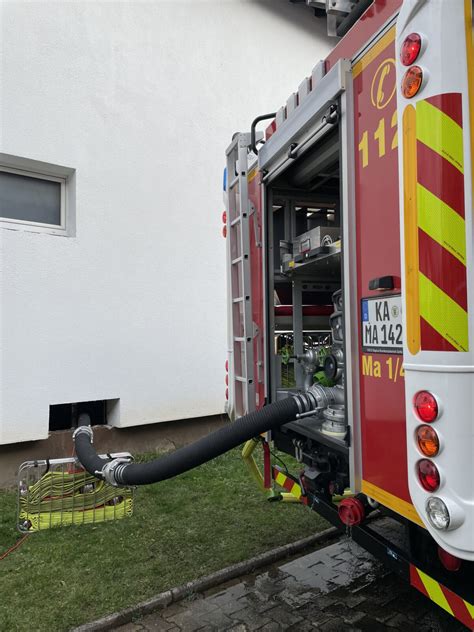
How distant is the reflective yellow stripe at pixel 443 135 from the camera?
1.42m

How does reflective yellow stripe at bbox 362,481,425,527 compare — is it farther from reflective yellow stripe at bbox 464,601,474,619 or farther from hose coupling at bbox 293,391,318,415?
hose coupling at bbox 293,391,318,415

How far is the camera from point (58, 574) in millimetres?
3316

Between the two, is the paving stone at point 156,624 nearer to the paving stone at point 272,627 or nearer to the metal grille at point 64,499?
the paving stone at point 272,627

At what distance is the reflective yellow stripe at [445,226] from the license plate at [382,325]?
1.37ft

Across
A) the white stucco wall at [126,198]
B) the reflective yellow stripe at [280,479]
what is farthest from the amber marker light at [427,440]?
the white stucco wall at [126,198]

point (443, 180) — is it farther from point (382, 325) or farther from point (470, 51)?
point (382, 325)

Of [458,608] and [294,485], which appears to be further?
[294,485]

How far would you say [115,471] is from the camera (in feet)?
10.2

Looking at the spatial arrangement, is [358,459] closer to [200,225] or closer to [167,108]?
[200,225]

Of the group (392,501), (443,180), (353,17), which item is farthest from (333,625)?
(353,17)

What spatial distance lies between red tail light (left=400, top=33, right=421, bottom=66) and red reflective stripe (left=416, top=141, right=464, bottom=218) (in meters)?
0.30

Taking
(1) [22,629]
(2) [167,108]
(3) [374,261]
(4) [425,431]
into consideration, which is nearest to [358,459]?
(4) [425,431]

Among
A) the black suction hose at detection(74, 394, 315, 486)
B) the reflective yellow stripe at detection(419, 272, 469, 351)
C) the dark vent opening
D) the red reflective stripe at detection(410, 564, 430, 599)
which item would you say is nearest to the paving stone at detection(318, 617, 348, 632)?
the red reflective stripe at detection(410, 564, 430, 599)

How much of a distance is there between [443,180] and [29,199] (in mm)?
4704
